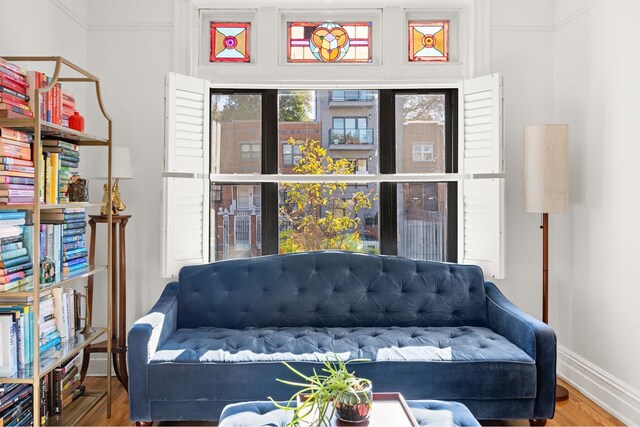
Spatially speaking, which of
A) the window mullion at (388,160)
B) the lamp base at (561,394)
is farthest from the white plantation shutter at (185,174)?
the lamp base at (561,394)

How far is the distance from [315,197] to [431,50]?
1503 mm

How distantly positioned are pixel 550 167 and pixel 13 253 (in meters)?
3.16

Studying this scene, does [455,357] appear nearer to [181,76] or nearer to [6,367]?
[6,367]

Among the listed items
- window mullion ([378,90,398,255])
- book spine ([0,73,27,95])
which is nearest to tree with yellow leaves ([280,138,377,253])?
window mullion ([378,90,398,255])

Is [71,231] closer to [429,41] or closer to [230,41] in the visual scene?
[230,41]

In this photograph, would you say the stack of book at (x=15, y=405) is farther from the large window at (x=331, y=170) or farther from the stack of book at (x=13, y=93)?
the large window at (x=331, y=170)

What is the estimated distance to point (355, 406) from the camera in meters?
1.70

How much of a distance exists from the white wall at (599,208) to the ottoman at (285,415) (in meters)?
1.47

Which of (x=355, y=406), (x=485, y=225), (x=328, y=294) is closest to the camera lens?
(x=355, y=406)

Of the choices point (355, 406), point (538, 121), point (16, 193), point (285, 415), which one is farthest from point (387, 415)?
point (538, 121)

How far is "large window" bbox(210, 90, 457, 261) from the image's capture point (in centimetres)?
366

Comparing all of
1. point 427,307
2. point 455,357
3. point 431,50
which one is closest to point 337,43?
point 431,50

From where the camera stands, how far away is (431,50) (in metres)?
3.68

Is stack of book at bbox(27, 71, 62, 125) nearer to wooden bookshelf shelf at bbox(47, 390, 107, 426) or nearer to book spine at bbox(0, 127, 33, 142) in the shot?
book spine at bbox(0, 127, 33, 142)
